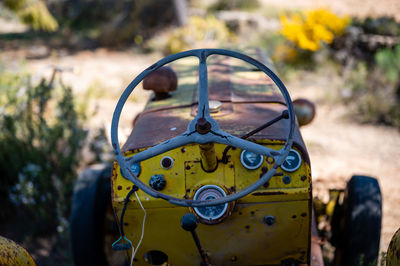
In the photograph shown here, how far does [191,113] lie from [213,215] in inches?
29.5

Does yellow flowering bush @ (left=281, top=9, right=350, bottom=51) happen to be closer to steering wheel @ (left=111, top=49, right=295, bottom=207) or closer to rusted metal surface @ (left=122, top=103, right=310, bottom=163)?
rusted metal surface @ (left=122, top=103, right=310, bottom=163)

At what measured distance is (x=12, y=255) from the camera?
188 cm

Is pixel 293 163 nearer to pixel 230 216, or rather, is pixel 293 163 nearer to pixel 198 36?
pixel 230 216

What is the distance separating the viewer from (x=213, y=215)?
2.07 meters

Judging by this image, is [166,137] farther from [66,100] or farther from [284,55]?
[284,55]

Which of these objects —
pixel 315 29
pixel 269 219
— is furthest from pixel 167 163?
pixel 315 29

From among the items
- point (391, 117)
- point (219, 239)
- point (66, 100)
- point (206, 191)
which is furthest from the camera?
point (391, 117)

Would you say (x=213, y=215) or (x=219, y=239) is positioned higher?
(x=213, y=215)

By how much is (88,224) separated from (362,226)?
1.93 m

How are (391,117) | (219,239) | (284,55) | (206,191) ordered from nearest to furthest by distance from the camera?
(206,191)
(219,239)
(391,117)
(284,55)

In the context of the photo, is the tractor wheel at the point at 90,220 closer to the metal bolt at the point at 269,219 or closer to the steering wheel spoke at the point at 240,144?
the metal bolt at the point at 269,219

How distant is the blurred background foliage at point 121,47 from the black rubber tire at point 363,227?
2.37 meters

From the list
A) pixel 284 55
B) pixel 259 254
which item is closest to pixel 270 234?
pixel 259 254

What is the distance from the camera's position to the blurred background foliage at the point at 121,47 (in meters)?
3.80
